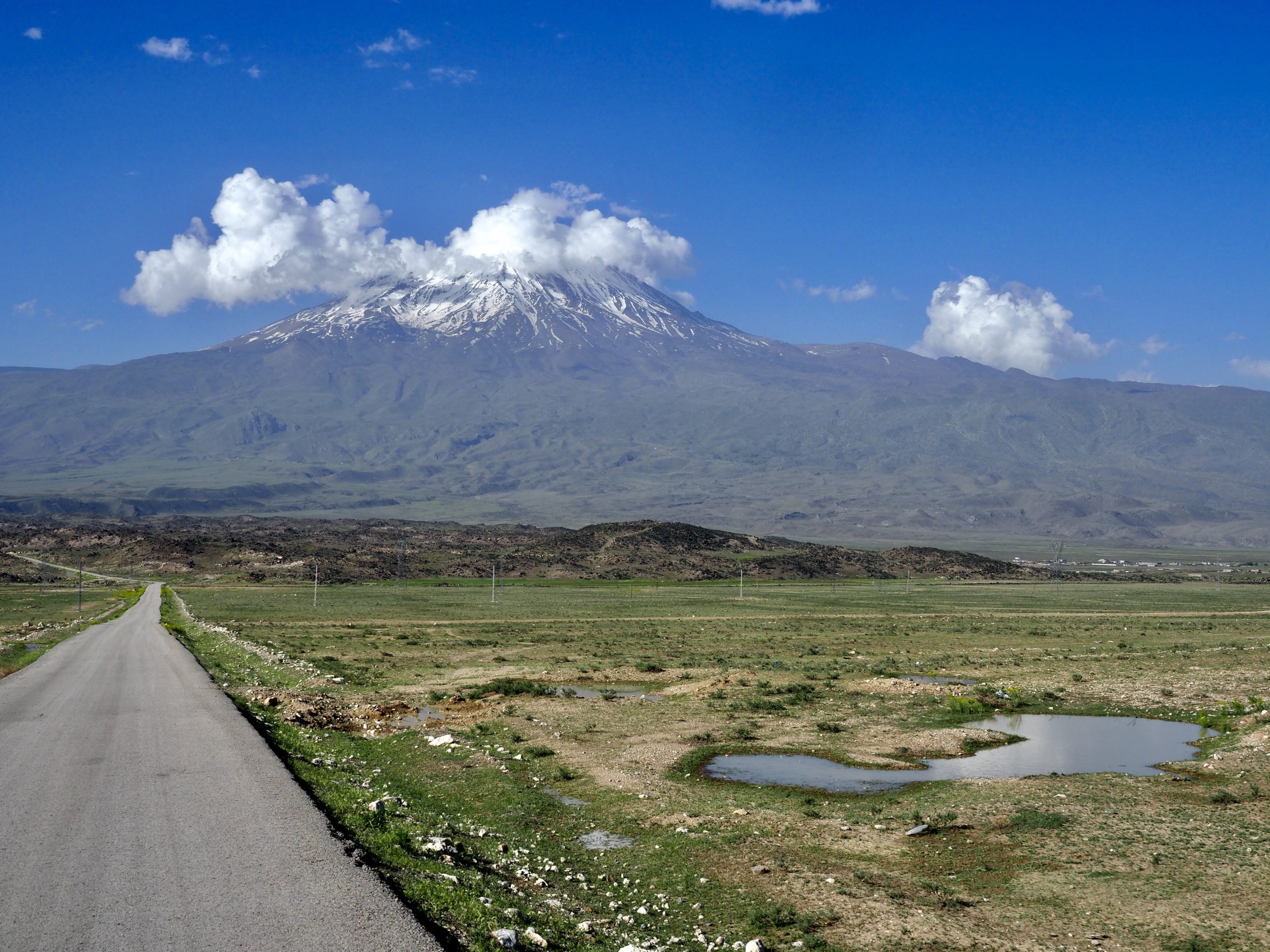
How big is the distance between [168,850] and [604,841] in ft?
21.6

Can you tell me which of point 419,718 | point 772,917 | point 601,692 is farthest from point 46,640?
point 772,917

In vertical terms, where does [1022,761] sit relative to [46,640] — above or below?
above

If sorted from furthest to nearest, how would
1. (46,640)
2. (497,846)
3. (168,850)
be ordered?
(46,640), (497,846), (168,850)

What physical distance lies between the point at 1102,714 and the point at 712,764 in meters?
13.7

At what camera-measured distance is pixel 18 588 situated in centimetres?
8900

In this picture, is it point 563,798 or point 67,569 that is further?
point 67,569

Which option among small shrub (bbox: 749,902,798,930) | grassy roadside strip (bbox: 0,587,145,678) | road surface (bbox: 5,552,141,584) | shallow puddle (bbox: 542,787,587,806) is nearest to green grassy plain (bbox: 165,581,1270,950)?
small shrub (bbox: 749,902,798,930)

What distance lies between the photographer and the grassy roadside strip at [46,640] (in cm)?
3444

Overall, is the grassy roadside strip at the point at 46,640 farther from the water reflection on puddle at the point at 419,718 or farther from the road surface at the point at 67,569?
the road surface at the point at 67,569

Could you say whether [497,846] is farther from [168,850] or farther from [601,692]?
[601,692]

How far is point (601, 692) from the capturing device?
3216 centimetres

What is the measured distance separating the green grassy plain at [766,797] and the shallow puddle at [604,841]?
0.20 meters

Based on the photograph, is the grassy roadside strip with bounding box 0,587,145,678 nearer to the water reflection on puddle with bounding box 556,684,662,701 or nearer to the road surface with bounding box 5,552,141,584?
the water reflection on puddle with bounding box 556,684,662,701

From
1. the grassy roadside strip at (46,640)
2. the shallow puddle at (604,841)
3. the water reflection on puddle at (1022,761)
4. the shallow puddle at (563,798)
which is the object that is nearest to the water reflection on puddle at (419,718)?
the shallow puddle at (563,798)
